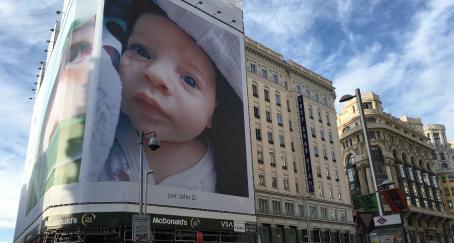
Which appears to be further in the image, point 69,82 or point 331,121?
point 331,121

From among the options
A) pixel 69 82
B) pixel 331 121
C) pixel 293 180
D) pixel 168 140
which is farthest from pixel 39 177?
pixel 331 121

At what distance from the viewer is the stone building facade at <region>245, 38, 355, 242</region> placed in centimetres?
5525

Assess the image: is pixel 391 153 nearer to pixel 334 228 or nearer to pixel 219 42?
pixel 334 228

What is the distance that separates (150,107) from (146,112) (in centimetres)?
70

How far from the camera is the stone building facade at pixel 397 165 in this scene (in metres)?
87.5

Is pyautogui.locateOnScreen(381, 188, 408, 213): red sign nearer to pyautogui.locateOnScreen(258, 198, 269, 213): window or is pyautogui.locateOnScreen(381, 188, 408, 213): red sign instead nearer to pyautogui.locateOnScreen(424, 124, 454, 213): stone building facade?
pyautogui.locateOnScreen(258, 198, 269, 213): window

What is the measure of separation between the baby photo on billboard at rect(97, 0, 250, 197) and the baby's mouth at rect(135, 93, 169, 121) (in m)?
0.09

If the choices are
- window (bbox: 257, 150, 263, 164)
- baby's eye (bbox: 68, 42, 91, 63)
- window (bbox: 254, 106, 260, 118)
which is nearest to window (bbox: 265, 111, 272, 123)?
window (bbox: 254, 106, 260, 118)

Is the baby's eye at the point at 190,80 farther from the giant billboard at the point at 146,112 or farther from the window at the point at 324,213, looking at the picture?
the window at the point at 324,213

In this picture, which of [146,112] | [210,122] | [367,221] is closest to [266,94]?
[210,122]

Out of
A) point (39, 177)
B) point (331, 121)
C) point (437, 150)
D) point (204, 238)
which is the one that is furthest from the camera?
point (437, 150)

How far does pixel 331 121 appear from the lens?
72188 mm

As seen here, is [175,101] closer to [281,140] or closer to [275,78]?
[281,140]

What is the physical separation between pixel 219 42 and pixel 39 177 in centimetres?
2523
